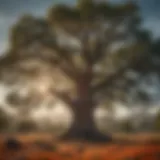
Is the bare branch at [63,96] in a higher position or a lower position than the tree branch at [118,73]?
lower

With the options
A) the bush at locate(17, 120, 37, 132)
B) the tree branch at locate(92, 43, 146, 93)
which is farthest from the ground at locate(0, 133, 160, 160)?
the tree branch at locate(92, 43, 146, 93)

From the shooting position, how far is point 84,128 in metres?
2.76

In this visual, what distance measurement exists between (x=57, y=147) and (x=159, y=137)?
0.72 meters

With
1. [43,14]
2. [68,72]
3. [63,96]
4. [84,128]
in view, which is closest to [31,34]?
[43,14]

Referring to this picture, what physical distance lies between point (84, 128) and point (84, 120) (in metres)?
0.06

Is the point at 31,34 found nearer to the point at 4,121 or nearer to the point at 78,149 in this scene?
the point at 4,121

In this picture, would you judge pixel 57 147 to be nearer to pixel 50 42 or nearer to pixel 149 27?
pixel 50 42

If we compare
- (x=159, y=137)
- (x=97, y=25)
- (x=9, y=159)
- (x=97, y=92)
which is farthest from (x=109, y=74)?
(x=9, y=159)

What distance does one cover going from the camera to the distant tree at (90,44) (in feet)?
9.23

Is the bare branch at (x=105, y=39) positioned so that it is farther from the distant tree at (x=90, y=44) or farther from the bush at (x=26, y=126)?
the bush at (x=26, y=126)

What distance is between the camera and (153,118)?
274cm

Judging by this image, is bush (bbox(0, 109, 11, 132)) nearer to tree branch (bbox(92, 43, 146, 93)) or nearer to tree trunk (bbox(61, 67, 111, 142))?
tree trunk (bbox(61, 67, 111, 142))

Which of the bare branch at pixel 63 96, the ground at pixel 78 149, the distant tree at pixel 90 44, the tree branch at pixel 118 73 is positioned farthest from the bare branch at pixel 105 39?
the ground at pixel 78 149

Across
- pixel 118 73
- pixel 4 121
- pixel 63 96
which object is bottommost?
pixel 4 121
